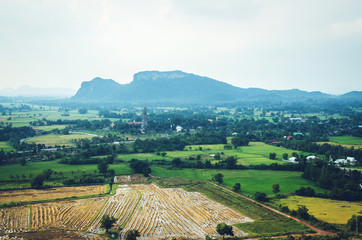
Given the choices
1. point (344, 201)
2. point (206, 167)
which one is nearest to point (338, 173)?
point (344, 201)

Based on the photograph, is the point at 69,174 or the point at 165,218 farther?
the point at 69,174

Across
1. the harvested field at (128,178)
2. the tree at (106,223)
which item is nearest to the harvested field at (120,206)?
the tree at (106,223)

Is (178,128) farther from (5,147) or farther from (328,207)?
(328,207)

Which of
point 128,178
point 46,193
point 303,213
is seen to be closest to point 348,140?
point 303,213

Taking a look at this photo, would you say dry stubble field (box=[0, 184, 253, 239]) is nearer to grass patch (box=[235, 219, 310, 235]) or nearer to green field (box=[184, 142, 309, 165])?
grass patch (box=[235, 219, 310, 235])

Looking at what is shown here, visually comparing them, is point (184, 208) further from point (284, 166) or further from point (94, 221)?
point (284, 166)

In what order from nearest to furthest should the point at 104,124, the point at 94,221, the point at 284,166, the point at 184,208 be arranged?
the point at 94,221 → the point at 184,208 → the point at 284,166 → the point at 104,124

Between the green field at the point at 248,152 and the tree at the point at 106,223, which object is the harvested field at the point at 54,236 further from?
the green field at the point at 248,152
